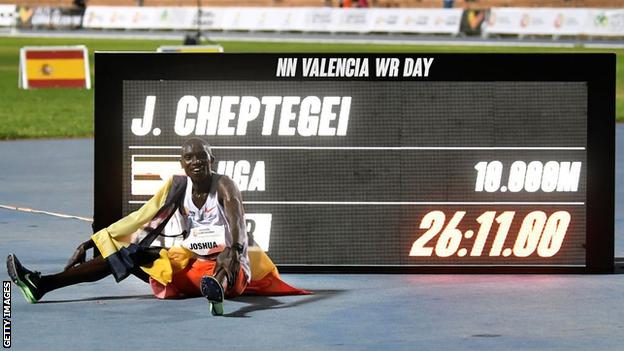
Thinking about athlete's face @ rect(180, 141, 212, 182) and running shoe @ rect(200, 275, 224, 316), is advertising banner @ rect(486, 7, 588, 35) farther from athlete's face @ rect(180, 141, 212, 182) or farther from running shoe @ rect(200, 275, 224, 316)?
running shoe @ rect(200, 275, 224, 316)

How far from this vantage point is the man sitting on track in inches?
416

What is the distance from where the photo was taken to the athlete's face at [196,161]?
1065 centimetres

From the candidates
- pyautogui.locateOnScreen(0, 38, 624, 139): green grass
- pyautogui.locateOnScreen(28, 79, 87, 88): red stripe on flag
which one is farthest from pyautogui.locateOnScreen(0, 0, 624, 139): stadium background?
pyautogui.locateOnScreen(28, 79, 87, 88): red stripe on flag

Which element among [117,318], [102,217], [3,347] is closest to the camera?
[3,347]

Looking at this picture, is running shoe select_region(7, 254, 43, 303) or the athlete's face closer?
running shoe select_region(7, 254, 43, 303)

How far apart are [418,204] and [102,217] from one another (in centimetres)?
215

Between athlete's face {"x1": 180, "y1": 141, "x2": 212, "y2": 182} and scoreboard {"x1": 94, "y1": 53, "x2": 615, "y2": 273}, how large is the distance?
98cm

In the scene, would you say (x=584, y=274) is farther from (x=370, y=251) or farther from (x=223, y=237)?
(x=223, y=237)

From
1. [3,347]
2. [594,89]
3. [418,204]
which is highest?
[594,89]

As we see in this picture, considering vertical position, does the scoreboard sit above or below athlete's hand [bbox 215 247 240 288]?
above

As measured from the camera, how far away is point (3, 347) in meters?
9.02

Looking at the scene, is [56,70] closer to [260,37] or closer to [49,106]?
[49,106]

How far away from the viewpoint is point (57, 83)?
3766 cm

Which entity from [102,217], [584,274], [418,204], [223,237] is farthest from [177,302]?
[584,274]
